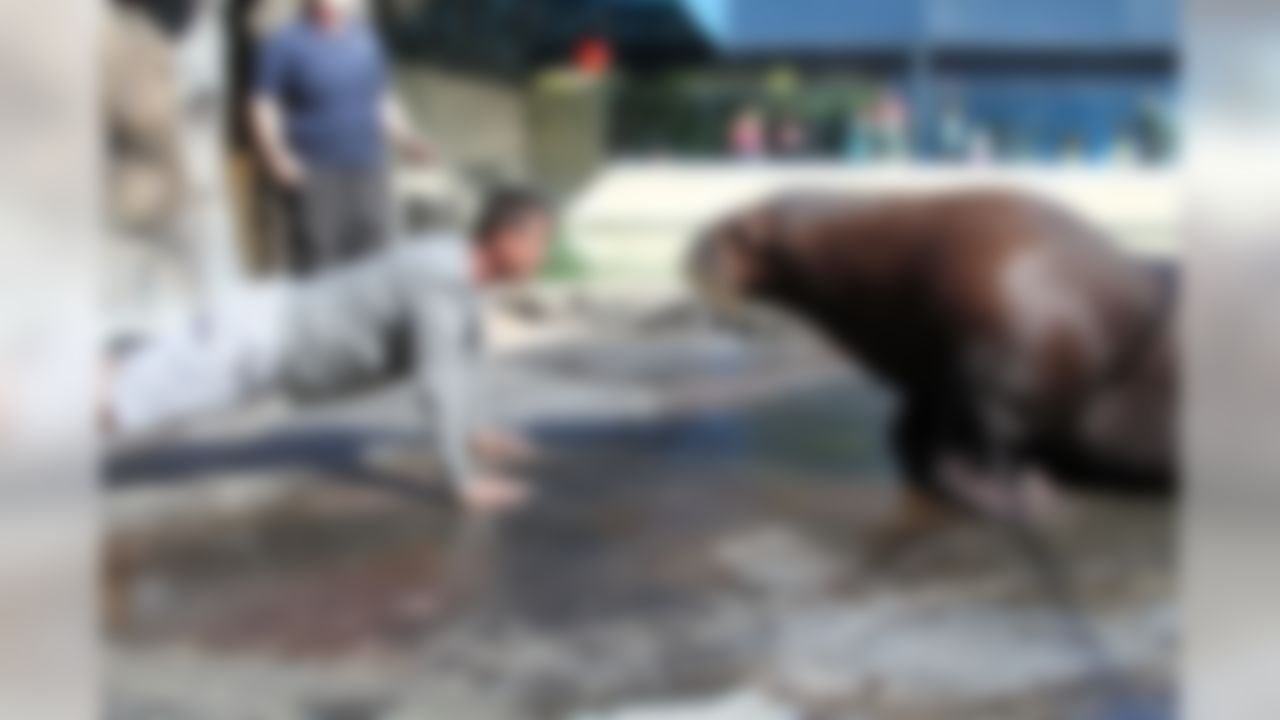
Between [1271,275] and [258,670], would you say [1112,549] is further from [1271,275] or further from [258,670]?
[258,670]

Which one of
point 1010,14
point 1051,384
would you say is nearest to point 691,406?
point 1051,384

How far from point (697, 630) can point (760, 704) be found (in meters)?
0.07

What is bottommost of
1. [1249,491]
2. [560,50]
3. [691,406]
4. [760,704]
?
[760,704]

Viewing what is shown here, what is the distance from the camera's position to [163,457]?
118 cm

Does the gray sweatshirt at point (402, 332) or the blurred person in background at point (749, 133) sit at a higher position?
the blurred person in background at point (749, 133)

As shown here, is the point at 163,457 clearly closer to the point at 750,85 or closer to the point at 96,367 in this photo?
Answer: the point at 96,367

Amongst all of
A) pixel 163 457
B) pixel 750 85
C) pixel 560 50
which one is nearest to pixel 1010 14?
pixel 750 85

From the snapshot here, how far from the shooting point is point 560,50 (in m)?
1.14

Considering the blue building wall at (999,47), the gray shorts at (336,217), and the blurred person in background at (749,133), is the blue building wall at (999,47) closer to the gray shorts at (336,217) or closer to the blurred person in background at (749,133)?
the blurred person in background at (749,133)

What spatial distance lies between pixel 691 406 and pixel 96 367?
486mm

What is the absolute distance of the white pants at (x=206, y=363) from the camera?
1154 mm

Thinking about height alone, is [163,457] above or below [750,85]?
below

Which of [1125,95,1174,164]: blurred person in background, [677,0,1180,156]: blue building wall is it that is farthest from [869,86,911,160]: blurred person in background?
[1125,95,1174,164]: blurred person in background

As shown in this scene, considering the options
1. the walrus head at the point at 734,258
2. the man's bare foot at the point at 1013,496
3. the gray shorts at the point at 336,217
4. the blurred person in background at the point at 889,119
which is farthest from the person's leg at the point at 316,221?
the man's bare foot at the point at 1013,496
